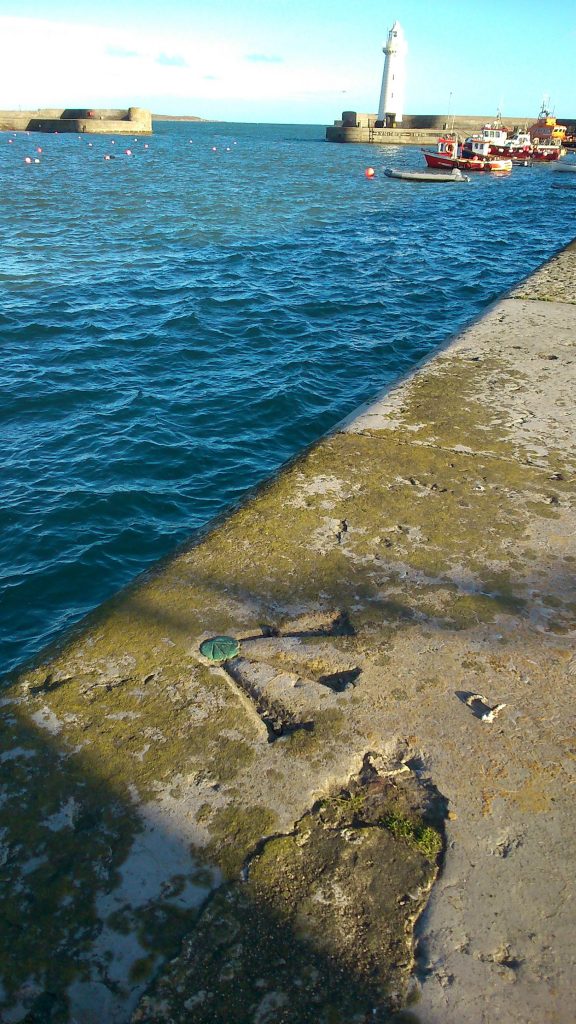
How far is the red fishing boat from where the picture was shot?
160 ft

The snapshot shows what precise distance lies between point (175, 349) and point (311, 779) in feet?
31.5

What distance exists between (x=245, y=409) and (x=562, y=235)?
1800cm

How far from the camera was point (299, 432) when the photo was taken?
8.54 m

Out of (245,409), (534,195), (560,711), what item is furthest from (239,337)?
(534,195)

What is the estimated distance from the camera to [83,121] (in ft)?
311

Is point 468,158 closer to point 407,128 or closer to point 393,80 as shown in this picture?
point 393,80

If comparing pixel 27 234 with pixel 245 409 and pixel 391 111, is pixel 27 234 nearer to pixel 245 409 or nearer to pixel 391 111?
pixel 245 409

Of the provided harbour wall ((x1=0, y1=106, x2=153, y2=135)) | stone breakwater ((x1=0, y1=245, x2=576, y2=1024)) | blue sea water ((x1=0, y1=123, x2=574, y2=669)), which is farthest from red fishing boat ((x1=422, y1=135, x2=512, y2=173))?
harbour wall ((x1=0, y1=106, x2=153, y2=135))

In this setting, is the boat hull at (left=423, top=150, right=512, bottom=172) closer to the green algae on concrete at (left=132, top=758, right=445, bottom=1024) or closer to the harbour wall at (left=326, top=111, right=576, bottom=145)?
Result: the harbour wall at (left=326, top=111, right=576, bottom=145)

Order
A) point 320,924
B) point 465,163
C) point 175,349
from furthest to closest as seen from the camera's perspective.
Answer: point 465,163
point 175,349
point 320,924

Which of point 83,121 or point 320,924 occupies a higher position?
point 83,121

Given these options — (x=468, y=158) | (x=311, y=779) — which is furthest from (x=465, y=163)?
(x=311, y=779)

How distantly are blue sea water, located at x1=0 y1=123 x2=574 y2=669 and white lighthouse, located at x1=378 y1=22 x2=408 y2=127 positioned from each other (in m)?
66.2

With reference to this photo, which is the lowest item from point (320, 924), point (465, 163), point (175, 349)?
point (175, 349)
